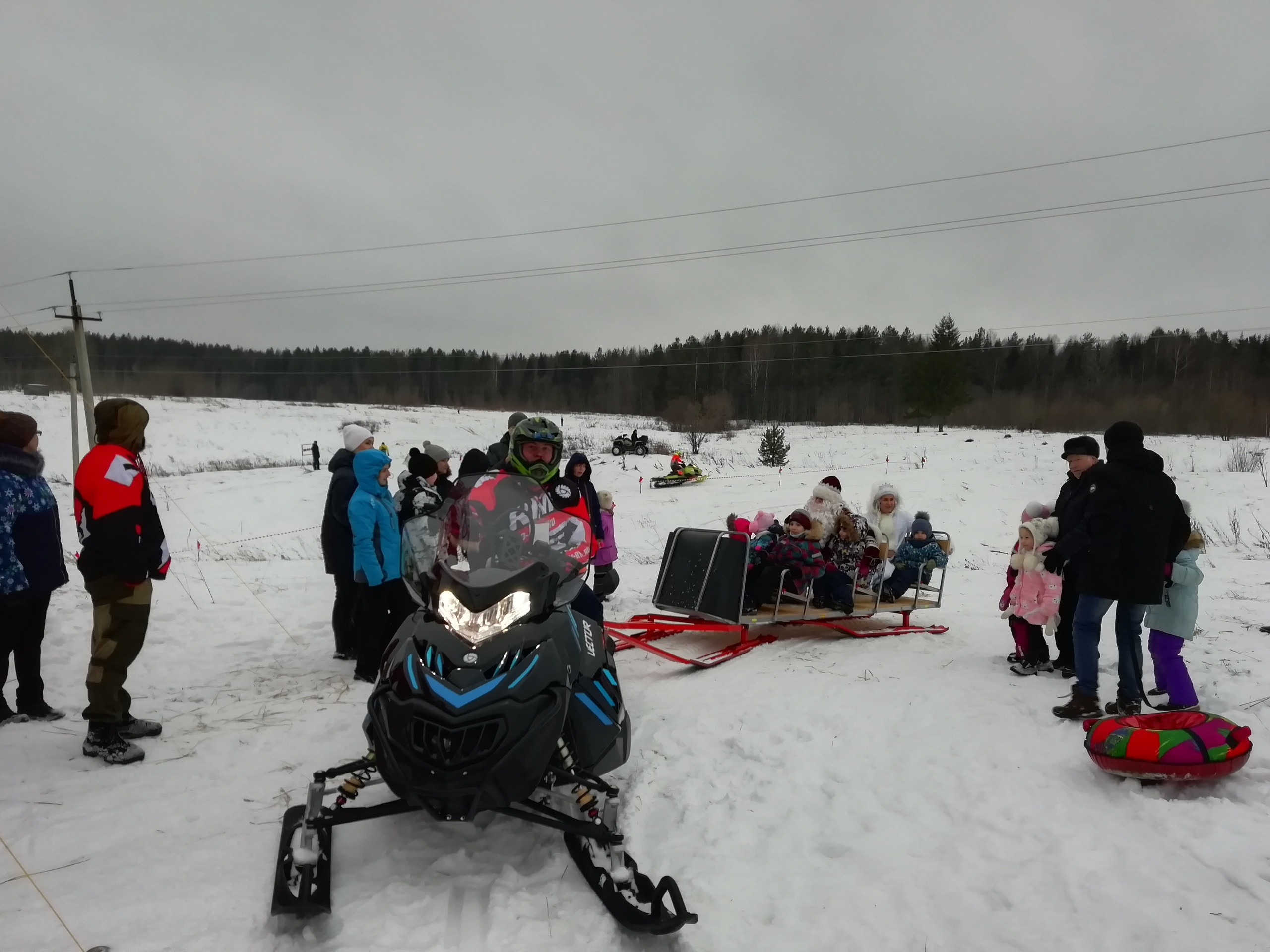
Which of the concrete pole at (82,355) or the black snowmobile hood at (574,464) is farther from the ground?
the concrete pole at (82,355)

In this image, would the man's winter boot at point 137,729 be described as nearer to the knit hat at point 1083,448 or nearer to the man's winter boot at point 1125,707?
the man's winter boot at point 1125,707

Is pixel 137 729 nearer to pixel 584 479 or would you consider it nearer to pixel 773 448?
pixel 584 479

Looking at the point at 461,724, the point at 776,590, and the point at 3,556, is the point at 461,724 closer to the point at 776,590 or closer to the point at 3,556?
the point at 3,556

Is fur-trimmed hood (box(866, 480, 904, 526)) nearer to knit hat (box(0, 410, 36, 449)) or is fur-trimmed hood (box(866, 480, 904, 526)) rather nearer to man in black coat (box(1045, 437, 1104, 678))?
man in black coat (box(1045, 437, 1104, 678))

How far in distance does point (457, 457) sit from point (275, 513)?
1462 cm

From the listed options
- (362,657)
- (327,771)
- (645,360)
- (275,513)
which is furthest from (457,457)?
(645,360)

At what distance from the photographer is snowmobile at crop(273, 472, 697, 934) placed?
2.35 metres

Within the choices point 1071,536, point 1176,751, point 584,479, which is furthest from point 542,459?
point 1176,751

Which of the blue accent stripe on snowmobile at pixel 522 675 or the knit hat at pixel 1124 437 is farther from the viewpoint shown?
the knit hat at pixel 1124 437

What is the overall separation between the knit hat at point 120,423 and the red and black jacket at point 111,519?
2.1 inches

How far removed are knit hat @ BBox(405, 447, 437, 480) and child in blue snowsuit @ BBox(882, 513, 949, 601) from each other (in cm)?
409

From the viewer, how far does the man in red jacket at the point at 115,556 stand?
11.5 ft

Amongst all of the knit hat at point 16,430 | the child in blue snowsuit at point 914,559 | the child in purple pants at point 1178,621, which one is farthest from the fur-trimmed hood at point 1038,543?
the knit hat at point 16,430

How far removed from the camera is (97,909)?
2.44 m
